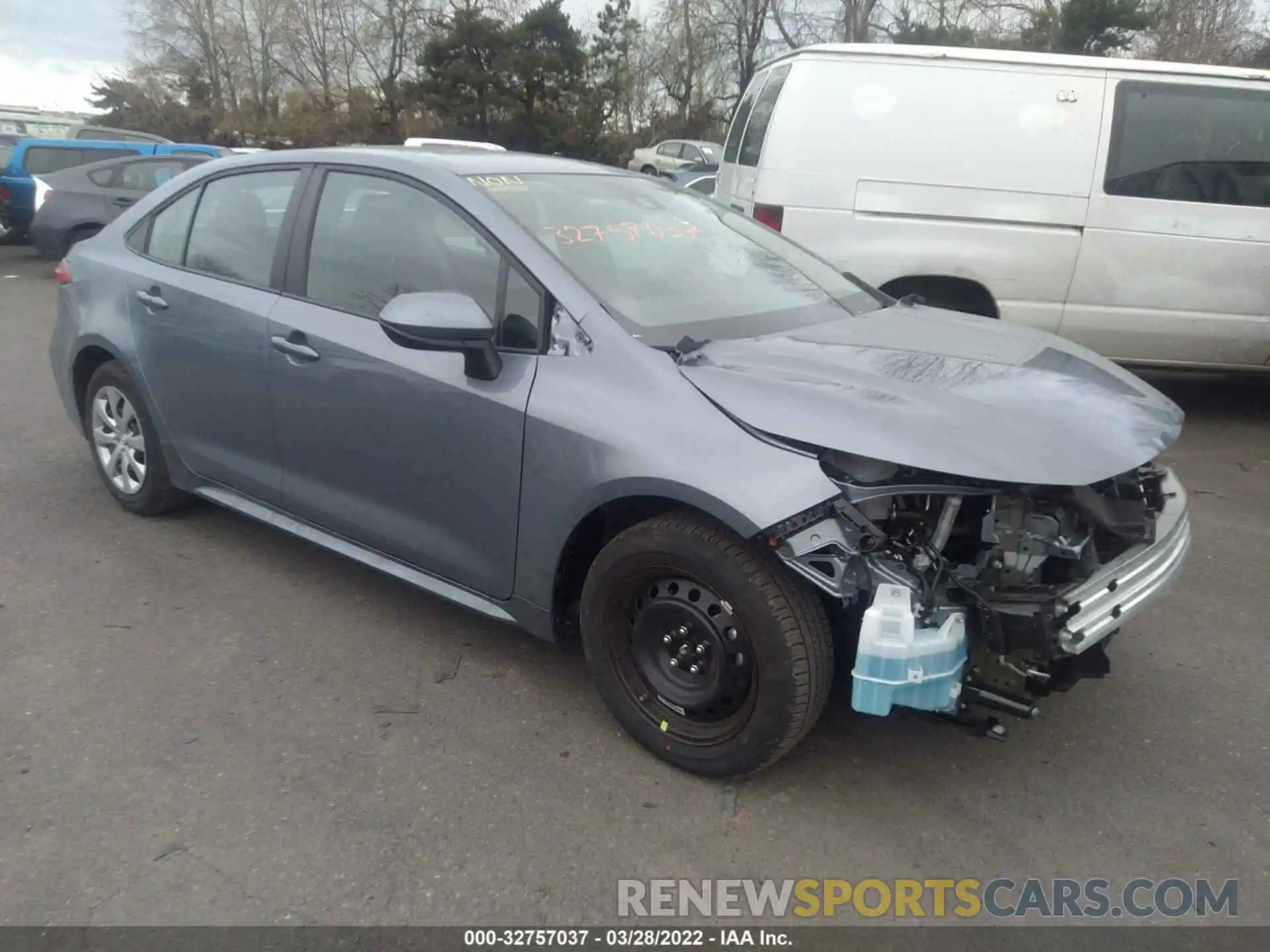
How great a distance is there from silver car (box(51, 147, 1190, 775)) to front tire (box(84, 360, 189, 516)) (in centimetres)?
36

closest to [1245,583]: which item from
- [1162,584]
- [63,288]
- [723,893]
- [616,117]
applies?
[1162,584]

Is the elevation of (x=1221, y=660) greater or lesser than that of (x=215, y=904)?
greater

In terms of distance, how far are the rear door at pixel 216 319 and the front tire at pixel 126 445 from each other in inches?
9.2

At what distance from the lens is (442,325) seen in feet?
9.46

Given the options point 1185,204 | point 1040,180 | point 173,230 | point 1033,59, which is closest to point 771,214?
point 1040,180

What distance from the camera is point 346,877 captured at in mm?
2480

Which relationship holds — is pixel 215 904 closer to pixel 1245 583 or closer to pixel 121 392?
pixel 121 392

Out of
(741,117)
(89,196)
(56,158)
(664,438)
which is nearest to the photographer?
(664,438)

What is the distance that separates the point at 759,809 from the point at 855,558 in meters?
0.79

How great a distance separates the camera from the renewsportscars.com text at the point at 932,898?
7.95ft

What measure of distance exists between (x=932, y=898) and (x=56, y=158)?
15170 millimetres

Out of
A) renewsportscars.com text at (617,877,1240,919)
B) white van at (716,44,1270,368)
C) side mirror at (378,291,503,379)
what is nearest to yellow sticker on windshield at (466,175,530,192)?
side mirror at (378,291,503,379)

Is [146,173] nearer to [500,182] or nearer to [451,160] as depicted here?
[451,160]

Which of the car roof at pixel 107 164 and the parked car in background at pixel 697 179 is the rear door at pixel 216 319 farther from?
the parked car in background at pixel 697 179
